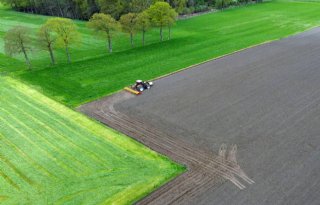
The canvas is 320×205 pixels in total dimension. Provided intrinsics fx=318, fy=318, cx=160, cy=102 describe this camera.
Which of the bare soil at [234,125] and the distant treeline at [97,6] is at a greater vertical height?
the distant treeline at [97,6]

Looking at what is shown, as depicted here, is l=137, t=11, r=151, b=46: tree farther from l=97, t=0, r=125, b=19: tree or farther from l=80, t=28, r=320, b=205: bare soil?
l=97, t=0, r=125, b=19: tree

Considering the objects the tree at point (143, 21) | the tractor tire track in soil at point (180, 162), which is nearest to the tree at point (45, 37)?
the tree at point (143, 21)

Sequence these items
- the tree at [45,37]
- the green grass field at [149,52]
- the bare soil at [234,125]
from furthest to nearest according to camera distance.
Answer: the tree at [45,37], the green grass field at [149,52], the bare soil at [234,125]

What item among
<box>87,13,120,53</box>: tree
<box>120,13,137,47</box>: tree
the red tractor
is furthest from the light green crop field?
<box>120,13,137,47</box>: tree

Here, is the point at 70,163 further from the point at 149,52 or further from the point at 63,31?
the point at 149,52

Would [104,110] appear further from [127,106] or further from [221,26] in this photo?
[221,26]

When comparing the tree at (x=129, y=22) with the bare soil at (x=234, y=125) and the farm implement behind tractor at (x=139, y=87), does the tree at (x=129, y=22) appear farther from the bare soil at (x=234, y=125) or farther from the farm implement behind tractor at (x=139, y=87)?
the farm implement behind tractor at (x=139, y=87)

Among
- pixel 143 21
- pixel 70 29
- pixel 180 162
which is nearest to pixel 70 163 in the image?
pixel 180 162
